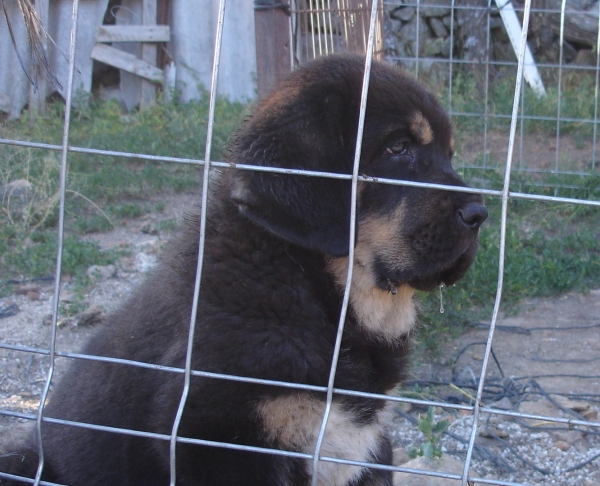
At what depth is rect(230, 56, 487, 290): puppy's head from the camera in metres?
2.26

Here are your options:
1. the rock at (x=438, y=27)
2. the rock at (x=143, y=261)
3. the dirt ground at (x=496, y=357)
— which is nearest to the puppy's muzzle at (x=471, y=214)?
the dirt ground at (x=496, y=357)

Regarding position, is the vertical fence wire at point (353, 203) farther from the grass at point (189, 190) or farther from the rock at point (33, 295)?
the rock at point (33, 295)

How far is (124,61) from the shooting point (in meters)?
9.16

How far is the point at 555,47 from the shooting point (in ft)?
31.0

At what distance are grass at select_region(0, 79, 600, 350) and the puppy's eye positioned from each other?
→ 2.10 m

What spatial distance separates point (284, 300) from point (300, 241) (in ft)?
0.77

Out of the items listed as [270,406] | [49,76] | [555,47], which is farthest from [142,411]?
[555,47]

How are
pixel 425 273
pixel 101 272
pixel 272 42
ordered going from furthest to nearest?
1. pixel 101 272
2. pixel 272 42
3. pixel 425 273

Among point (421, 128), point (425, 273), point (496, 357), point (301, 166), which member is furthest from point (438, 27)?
point (301, 166)

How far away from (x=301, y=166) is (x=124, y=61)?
7.46 metres

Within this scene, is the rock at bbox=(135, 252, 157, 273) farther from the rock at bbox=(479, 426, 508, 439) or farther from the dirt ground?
the rock at bbox=(479, 426, 508, 439)

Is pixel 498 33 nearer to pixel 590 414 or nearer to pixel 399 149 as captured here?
pixel 590 414

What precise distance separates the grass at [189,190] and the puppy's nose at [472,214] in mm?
2140

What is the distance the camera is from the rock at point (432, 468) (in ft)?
9.93
